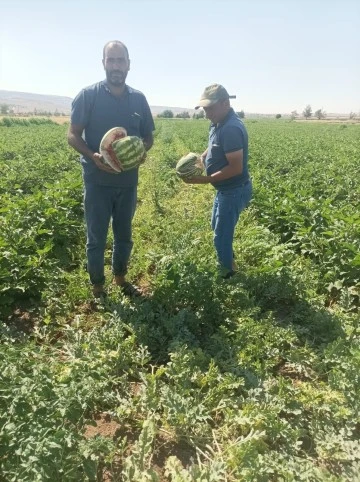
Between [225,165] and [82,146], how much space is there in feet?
5.41

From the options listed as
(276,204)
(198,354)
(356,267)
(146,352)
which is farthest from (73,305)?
(276,204)

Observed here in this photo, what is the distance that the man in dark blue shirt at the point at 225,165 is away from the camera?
13.6ft

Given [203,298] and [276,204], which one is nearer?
[203,298]

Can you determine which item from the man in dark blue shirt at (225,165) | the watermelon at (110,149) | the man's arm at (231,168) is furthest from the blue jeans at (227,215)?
the watermelon at (110,149)

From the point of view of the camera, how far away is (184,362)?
3270mm

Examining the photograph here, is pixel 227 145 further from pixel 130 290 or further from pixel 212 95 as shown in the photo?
pixel 130 290

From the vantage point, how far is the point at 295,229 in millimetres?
6727

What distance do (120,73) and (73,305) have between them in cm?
275

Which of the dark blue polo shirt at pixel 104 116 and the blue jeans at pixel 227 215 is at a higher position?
the dark blue polo shirt at pixel 104 116

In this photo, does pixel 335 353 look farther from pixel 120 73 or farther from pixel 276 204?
pixel 276 204

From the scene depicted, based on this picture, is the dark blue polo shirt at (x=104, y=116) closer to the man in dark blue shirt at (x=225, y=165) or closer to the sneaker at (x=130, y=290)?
the man in dark blue shirt at (x=225, y=165)

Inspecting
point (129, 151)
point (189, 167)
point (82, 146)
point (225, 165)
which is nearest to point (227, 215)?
point (225, 165)

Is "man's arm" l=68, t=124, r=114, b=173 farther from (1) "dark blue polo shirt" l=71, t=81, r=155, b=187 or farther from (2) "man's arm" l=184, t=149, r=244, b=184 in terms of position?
(2) "man's arm" l=184, t=149, r=244, b=184

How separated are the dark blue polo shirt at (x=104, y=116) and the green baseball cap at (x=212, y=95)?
2.40 feet
